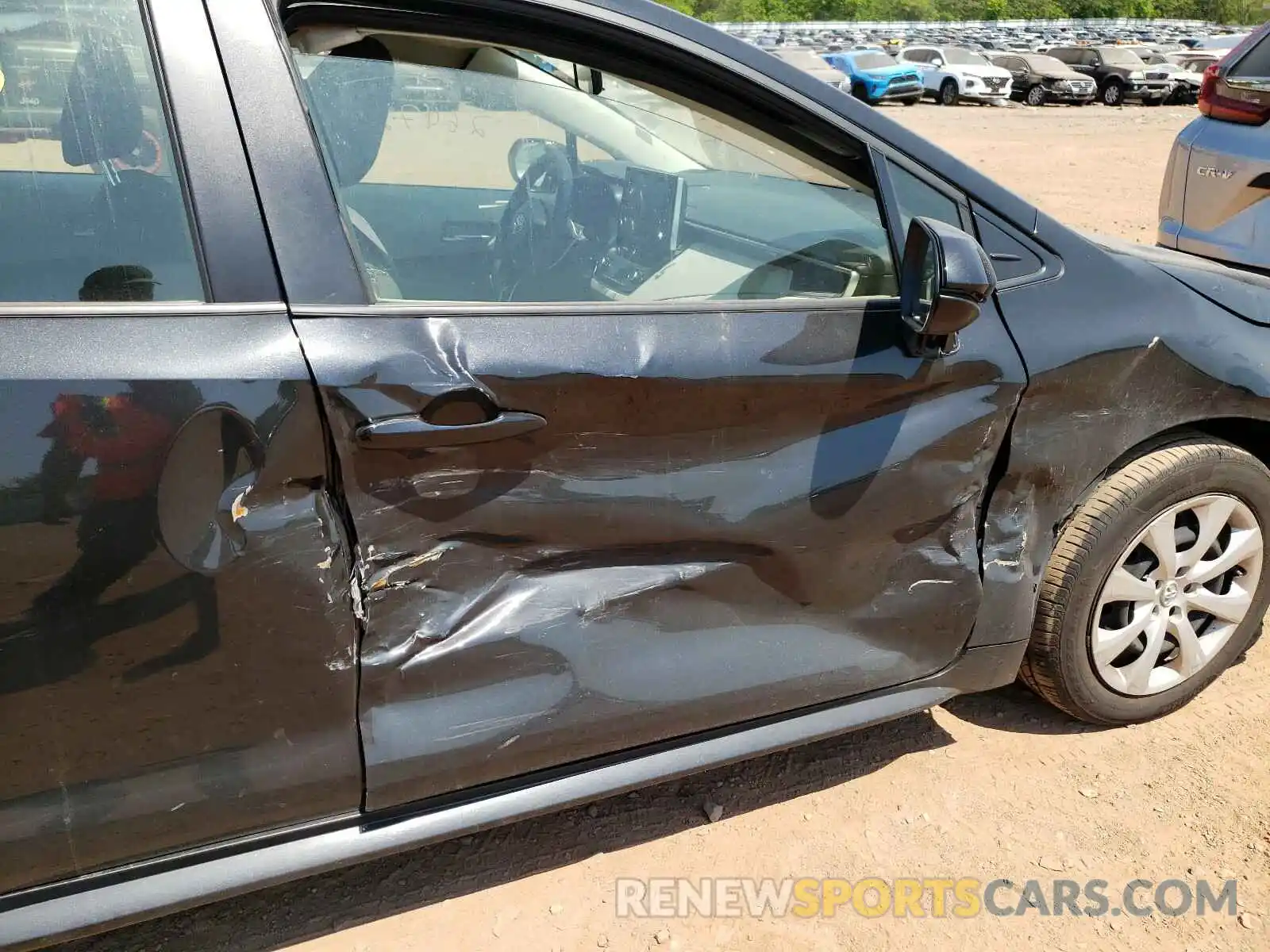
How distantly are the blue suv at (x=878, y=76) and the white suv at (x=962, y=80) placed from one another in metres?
0.67

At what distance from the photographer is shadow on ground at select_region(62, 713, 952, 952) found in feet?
6.82

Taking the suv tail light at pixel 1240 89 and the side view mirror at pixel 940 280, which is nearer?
the side view mirror at pixel 940 280

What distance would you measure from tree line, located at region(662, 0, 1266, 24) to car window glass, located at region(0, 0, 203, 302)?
80391 mm

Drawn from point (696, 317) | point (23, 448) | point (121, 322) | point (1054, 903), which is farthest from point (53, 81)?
point (1054, 903)

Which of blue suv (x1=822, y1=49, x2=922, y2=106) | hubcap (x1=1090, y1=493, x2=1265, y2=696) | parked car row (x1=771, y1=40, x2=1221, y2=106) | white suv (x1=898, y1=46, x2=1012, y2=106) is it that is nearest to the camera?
hubcap (x1=1090, y1=493, x2=1265, y2=696)

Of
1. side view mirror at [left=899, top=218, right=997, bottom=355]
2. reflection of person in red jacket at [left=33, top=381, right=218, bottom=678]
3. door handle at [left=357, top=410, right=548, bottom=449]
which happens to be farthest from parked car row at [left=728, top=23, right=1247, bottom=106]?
reflection of person in red jacket at [left=33, top=381, right=218, bottom=678]

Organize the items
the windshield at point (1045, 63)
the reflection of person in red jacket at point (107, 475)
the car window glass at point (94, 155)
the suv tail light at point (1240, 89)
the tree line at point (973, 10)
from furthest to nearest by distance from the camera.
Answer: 1. the tree line at point (973, 10)
2. the windshield at point (1045, 63)
3. the suv tail light at point (1240, 89)
4. the car window glass at point (94, 155)
5. the reflection of person in red jacket at point (107, 475)

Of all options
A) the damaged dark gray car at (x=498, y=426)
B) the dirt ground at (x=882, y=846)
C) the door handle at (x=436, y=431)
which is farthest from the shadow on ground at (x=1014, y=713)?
the door handle at (x=436, y=431)

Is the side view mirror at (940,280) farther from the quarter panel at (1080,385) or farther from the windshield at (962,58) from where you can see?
the windshield at (962,58)

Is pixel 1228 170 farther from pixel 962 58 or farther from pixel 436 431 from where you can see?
pixel 962 58

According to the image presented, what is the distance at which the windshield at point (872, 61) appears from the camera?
95.5ft

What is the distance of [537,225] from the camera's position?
200 cm

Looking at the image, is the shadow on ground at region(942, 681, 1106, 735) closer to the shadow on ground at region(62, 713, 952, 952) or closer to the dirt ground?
the dirt ground

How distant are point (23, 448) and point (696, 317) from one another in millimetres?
1087
